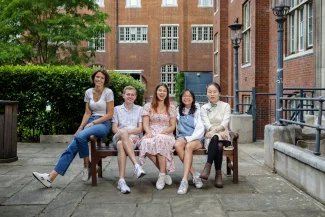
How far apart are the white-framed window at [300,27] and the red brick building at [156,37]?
26187 millimetres

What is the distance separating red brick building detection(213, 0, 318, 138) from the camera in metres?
11.7

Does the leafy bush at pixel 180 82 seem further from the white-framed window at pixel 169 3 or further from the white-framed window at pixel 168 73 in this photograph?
the white-framed window at pixel 169 3

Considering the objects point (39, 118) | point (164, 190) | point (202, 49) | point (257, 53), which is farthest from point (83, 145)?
point (202, 49)

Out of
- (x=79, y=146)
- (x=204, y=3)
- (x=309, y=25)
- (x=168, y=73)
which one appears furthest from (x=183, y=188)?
(x=204, y=3)

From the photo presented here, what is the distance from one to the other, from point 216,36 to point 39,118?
16601 mm

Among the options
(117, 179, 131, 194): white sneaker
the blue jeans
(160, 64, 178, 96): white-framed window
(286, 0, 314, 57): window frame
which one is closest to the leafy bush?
(160, 64, 178, 96): white-framed window

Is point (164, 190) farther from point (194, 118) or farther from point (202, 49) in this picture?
point (202, 49)

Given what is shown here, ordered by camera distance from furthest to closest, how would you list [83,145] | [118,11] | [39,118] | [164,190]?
[118,11]
[39,118]
[83,145]
[164,190]

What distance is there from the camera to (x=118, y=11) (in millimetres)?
39812

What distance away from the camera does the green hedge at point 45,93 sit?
39.0 ft

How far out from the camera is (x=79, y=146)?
6.63 meters

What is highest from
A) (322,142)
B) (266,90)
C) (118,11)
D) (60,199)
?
(118,11)

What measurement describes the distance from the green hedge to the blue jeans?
5.27 meters

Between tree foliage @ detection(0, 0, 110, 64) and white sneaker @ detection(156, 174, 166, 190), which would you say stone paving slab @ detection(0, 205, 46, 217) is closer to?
white sneaker @ detection(156, 174, 166, 190)
